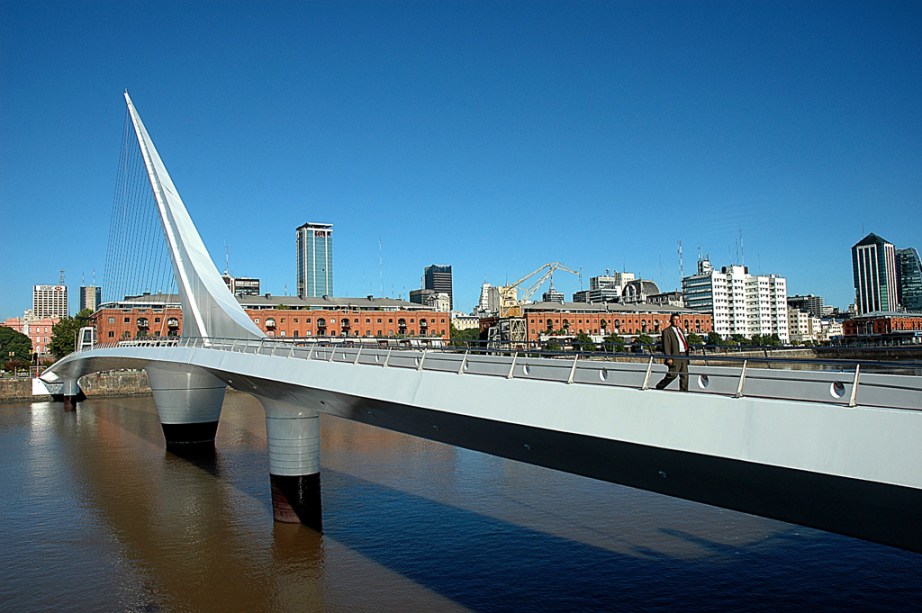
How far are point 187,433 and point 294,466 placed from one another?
17762 mm

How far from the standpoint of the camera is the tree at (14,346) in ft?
404

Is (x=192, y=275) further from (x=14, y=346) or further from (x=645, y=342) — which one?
(x=14, y=346)

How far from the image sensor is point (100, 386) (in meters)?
71.9

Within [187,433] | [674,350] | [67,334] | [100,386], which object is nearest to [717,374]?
[674,350]

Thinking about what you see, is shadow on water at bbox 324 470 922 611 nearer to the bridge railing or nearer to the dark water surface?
the dark water surface

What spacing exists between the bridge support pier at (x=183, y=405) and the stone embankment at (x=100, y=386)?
40284 mm

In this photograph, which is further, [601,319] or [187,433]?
[601,319]

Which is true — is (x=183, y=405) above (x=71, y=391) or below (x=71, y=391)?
above

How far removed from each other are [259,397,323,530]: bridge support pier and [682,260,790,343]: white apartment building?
145 metres

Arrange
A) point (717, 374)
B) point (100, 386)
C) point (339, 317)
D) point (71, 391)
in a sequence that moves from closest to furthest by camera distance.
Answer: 1. point (717, 374)
2. point (71, 391)
3. point (100, 386)
4. point (339, 317)

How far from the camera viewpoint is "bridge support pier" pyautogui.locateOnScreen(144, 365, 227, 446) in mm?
35812

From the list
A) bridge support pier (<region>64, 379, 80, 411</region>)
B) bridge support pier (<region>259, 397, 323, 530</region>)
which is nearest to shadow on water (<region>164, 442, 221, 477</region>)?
bridge support pier (<region>259, 397, 323, 530</region>)

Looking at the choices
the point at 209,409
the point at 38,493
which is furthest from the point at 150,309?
the point at 38,493

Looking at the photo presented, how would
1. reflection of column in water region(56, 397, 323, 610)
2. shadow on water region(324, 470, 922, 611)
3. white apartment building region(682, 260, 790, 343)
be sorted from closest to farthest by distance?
1. shadow on water region(324, 470, 922, 611)
2. reflection of column in water region(56, 397, 323, 610)
3. white apartment building region(682, 260, 790, 343)
